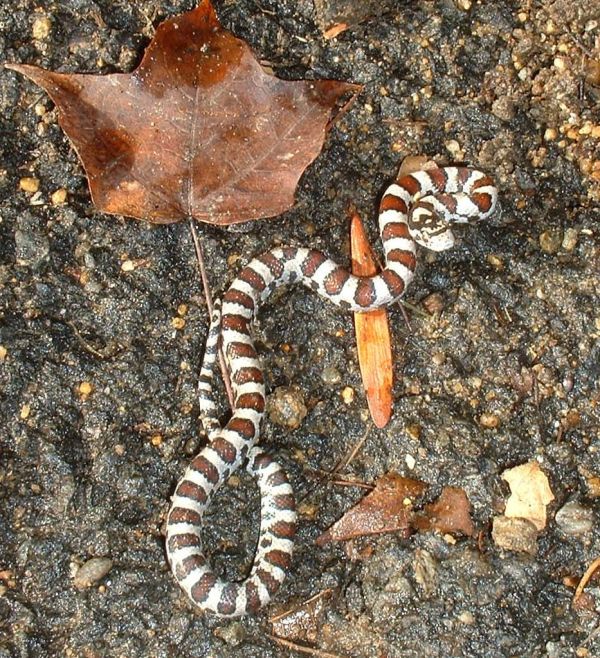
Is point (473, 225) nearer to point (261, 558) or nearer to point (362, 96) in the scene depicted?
point (362, 96)

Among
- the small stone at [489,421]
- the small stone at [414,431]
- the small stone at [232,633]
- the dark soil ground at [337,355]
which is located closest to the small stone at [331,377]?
the dark soil ground at [337,355]

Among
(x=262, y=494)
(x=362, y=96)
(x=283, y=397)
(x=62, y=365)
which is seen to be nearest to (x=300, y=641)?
(x=262, y=494)

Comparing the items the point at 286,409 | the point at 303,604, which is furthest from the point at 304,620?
the point at 286,409

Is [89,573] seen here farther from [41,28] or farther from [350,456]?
[41,28]

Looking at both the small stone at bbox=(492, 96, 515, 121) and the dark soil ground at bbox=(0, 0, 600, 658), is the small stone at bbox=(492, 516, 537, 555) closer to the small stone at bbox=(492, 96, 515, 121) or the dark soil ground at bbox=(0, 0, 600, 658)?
the dark soil ground at bbox=(0, 0, 600, 658)

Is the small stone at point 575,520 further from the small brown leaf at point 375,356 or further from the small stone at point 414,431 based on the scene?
the small brown leaf at point 375,356

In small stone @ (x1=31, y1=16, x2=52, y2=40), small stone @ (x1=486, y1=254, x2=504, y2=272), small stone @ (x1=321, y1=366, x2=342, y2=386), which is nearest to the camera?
small stone @ (x1=31, y1=16, x2=52, y2=40)

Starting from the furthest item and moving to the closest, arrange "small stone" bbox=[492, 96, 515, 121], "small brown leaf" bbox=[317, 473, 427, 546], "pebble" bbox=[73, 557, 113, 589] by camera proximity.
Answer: "small stone" bbox=[492, 96, 515, 121], "small brown leaf" bbox=[317, 473, 427, 546], "pebble" bbox=[73, 557, 113, 589]

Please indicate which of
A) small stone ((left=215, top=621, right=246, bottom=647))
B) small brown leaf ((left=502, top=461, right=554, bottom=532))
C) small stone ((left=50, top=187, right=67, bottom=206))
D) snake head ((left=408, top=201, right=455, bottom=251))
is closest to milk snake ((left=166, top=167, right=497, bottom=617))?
snake head ((left=408, top=201, right=455, bottom=251))
